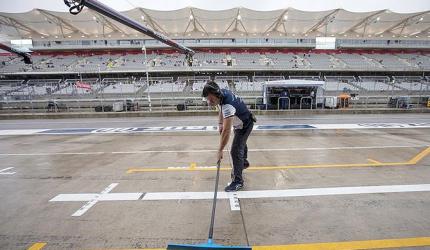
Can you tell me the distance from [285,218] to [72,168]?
5.10m

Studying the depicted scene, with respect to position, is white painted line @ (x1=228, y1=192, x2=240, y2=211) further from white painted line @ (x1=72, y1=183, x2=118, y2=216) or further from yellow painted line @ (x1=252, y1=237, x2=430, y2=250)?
white painted line @ (x1=72, y1=183, x2=118, y2=216)

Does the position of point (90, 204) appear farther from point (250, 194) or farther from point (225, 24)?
point (225, 24)

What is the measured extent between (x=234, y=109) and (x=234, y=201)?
146cm

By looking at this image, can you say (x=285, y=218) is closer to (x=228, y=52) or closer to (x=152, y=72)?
(x=152, y=72)

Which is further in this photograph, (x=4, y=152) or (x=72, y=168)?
(x=4, y=152)

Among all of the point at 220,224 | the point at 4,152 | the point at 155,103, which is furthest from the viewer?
the point at 155,103

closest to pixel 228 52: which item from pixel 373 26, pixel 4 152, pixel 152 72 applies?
pixel 152 72

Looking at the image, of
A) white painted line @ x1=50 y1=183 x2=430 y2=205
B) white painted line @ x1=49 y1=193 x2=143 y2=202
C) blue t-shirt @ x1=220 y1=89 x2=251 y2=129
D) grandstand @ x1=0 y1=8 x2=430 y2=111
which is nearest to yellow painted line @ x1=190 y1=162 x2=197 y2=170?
white painted line @ x1=50 y1=183 x2=430 y2=205

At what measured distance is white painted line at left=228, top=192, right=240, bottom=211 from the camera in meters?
3.47

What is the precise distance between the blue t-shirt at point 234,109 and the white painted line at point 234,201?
1151mm

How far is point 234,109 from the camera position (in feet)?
11.7

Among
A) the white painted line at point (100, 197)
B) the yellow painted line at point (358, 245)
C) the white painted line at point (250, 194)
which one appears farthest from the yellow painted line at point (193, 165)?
the yellow painted line at point (358, 245)

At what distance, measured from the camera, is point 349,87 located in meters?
29.1

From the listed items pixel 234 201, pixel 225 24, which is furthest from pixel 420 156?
pixel 225 24
